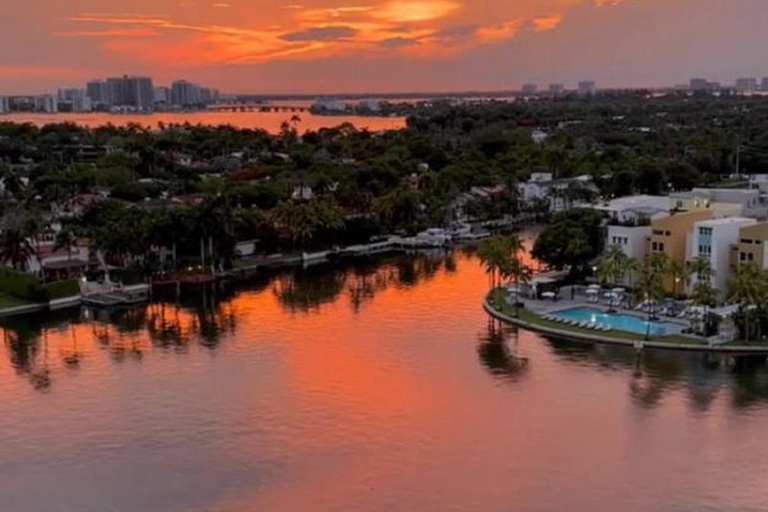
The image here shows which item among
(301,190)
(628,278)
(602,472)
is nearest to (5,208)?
Result: (301,190)

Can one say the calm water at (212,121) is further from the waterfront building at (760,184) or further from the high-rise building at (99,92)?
the waterfront building at (760,184)

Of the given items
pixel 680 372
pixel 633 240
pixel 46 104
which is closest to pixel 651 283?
pixel 680 372

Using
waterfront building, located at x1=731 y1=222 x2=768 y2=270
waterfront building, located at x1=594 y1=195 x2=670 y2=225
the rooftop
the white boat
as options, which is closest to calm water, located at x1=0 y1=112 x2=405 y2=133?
the white boat

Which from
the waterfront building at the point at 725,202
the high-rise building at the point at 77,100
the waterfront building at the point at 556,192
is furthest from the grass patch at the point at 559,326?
the high-rise building at the point at 77,100

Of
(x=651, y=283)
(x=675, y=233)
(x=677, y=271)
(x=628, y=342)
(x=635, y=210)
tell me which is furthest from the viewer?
(x=635, y=210)

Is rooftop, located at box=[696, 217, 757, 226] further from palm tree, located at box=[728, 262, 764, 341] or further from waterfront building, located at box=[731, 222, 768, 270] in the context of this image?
palm tree, located at box=[728, 262, 764, 341]

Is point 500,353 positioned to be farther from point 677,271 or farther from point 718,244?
point 718,244
